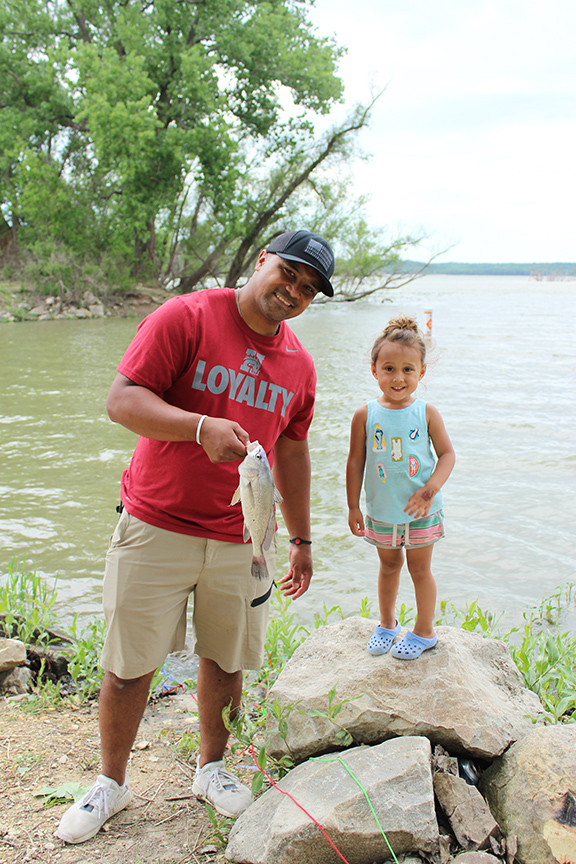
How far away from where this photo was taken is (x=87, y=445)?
10508 millimetres

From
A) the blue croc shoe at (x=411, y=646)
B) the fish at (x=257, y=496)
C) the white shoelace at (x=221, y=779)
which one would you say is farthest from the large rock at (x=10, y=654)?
the blue croc shoe at (x=411, y=646)

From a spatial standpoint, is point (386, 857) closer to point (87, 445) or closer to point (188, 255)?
point (87, 445)

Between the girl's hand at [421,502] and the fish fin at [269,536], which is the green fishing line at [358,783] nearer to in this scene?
the fish fin at [269,536]

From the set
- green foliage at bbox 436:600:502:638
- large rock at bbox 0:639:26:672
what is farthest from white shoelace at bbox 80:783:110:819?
green foliage at bbox 436:600:502:638

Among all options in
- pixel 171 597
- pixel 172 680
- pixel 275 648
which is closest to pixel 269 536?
pixel 171 597

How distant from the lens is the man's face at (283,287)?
9.26ft

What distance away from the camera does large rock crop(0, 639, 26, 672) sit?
386cm

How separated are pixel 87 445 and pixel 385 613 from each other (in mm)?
8063

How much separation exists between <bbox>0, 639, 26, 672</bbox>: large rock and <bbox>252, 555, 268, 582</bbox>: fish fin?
196 cm

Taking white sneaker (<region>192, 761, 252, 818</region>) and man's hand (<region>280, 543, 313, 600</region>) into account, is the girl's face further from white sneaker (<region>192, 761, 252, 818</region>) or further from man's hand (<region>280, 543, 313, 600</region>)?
white sneaker (<region>192, 761, 252, 818</region>)

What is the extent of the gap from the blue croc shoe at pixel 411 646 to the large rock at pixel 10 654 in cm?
227

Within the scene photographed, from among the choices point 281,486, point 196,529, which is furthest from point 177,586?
point 281,486

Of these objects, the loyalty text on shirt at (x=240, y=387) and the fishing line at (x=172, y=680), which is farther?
the fishing line at (x=172, y=680)

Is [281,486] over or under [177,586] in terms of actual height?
over
